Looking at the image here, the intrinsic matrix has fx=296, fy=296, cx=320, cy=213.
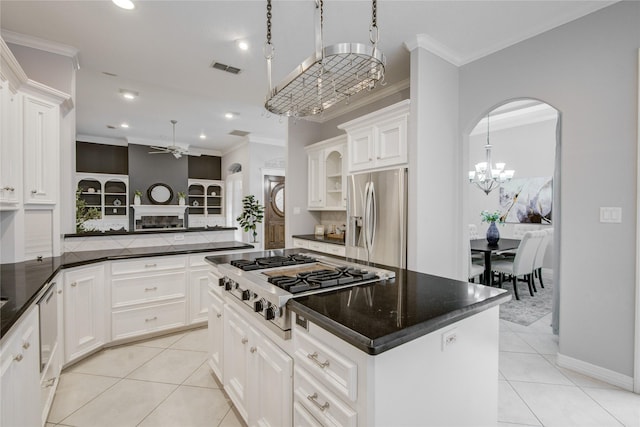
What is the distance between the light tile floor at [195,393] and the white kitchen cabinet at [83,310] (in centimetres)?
16

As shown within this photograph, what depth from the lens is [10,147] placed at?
2162 millimetres

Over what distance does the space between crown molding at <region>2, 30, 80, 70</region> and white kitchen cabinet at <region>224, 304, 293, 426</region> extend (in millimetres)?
3082

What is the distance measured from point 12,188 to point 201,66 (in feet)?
6.88

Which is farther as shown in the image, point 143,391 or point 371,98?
point 371,98

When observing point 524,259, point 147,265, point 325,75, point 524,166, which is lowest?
point 524,259

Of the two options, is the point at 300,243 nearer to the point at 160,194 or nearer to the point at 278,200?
the point at 278,200

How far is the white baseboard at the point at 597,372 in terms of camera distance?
2168mm

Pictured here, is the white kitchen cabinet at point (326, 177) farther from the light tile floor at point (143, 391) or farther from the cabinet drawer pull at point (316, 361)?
the cabinet drawer pull at point (316, 361)

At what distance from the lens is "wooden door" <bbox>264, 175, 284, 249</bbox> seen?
7270mm

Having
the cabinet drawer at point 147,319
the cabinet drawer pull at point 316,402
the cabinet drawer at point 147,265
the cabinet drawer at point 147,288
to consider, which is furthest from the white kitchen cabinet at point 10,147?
the cabinet drawer pull at point 316,402

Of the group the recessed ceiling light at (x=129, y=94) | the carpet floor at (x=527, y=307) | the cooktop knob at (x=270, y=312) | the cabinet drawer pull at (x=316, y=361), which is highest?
the recessed ceiling light at (x=129, y=94)

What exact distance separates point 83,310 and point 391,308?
2.77m

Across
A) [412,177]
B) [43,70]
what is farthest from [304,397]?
[43,70]

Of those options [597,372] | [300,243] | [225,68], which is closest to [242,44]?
[225,68]
